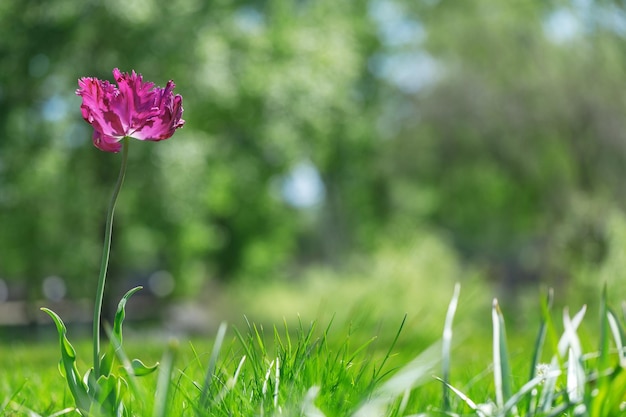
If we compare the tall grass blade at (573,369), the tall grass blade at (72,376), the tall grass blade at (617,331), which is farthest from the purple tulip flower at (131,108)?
the tall grass blade at (617,331)

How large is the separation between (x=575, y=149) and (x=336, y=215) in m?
7.07

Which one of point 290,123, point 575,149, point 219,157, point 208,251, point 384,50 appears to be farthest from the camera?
point 208,251

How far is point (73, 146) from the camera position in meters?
14.4

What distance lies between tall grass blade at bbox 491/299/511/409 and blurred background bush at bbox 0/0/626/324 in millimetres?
5418

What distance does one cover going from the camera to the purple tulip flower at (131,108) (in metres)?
2.42

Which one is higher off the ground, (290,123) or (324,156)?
(290,123)

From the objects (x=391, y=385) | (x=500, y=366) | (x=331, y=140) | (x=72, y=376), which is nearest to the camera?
(x=391, y=385)

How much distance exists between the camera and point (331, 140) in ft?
74.6

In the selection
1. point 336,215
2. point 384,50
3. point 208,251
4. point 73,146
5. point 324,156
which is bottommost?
point 208,251

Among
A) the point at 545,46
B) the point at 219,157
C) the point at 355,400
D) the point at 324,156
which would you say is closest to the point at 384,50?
the point at 324,156

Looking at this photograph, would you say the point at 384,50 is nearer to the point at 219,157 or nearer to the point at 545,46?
the point at 545,46

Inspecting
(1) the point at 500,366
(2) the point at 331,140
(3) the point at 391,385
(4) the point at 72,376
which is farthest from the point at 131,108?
(2) the point at 331,140

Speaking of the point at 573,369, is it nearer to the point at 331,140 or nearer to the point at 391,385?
the point at 391,385

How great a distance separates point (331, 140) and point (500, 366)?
20.7 metres
